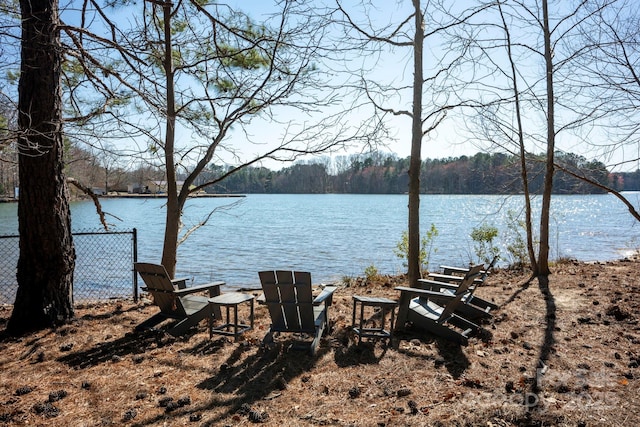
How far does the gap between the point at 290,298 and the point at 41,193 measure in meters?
3.06

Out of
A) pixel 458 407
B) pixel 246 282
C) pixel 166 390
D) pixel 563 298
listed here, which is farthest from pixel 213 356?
pixel 246 282

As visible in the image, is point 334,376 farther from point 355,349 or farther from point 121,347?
point 121,347

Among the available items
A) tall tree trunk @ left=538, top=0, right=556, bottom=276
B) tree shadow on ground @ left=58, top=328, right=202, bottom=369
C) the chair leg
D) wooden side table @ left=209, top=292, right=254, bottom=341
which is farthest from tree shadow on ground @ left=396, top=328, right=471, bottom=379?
tall tree trunk @ left=538, top=0, right=556, bottom=276

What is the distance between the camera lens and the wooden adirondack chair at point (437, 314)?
443 cm

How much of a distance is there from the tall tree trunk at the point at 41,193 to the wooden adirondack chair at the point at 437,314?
3.89 metres

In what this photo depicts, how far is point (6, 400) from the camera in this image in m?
3.21

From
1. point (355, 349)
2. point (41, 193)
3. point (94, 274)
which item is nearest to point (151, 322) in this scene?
point (41, 193)

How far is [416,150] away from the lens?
5.95 meters

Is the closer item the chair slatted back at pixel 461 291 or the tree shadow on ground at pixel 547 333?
the tree shadow on ground at pixel 547 333

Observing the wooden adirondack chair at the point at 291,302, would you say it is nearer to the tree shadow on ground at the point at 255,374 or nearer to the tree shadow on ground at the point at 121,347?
the tree shadow on ground at the point at 255,374

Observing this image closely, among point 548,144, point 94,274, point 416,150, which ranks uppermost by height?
point 548,144

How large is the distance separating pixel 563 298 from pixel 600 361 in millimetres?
2589

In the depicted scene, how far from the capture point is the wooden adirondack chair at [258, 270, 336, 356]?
4309 mm

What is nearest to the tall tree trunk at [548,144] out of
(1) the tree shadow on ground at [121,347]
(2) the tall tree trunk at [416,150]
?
(2) the tall tree trunk at [416,150]
